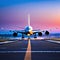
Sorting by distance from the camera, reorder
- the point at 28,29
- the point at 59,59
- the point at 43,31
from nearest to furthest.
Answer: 1. the point at 59,59
2. the point at 28,29
3. the point at 43,31

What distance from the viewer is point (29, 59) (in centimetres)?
1180

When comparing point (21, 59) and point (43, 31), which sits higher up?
point (43, 31)

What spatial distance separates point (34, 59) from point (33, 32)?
257 ft

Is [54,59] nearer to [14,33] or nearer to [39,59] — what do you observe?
[39,59]

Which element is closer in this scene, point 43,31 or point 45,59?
point 45,59

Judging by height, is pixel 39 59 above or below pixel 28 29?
below

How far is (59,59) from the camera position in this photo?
1162cm

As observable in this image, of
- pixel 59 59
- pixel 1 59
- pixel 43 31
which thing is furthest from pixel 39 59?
pixel 43 31

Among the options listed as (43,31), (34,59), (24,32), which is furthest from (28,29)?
(34,59)

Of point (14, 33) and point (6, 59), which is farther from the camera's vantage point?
point (14, 33)

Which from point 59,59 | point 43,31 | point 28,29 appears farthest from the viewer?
point 43,31

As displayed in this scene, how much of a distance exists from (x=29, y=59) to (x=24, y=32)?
251 feet

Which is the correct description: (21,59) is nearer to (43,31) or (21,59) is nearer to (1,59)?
(1,59)

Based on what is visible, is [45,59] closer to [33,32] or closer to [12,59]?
[12,59]
